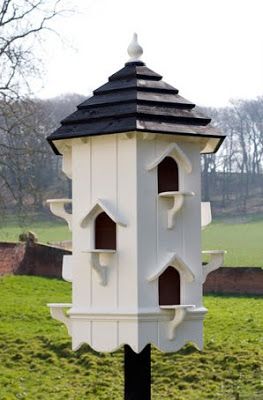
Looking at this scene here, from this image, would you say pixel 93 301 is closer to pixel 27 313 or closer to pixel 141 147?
pixel 141 147

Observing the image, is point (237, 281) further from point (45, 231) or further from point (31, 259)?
point (45, 231)

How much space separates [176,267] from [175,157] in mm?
629

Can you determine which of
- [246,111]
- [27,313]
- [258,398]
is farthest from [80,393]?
[246,111]

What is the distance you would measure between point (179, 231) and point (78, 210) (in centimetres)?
61

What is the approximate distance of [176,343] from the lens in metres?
5.36

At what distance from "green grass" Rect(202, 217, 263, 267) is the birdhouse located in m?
21.3

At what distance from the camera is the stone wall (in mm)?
22250

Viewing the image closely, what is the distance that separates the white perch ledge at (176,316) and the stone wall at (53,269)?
55.1 ft

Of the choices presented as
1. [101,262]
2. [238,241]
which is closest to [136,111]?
[101,262]

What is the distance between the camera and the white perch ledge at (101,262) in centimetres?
526

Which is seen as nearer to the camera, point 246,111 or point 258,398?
point 258,398

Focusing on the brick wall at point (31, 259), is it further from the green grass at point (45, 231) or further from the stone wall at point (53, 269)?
the green grass at point (45, 231)

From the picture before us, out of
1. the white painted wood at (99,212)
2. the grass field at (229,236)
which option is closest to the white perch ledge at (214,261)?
the white painted wood at (99,212)

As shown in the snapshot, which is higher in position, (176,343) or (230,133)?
(230,133)
